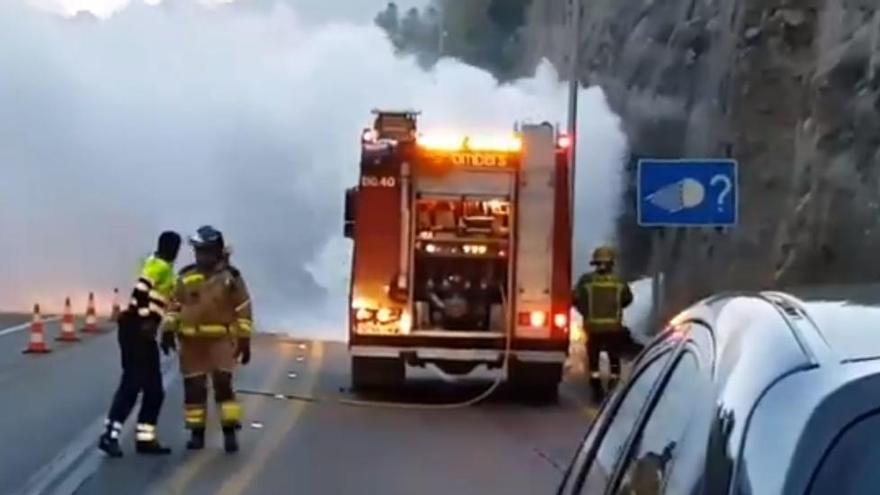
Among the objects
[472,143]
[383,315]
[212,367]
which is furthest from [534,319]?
[212,367]

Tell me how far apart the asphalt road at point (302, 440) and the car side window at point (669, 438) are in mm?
9763

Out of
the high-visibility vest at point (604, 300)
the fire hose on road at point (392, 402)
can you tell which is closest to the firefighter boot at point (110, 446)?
the fire hose on road at point (392, 402)

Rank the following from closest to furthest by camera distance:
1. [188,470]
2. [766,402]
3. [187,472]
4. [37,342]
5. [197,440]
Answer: [766,402], [187,472], [188,470], [197,440], [37,342]

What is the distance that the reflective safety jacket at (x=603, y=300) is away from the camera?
67.1ft

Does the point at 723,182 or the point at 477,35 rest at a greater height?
the point at 477,35

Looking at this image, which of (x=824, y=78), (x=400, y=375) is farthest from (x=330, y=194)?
(x=400, y=375)

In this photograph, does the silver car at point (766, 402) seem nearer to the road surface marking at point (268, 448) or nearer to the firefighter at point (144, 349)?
the road surface marking at point (268, 448)

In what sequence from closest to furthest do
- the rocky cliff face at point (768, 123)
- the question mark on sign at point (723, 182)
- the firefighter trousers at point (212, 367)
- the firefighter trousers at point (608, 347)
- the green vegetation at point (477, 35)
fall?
the firefighter trousers at point (212, 367) < the question mark on sign at point (723, 182) < the firefighter trousers at point (608, 347) < the rocky cliff face at point (768, 123) < the green vegetation at point (477, 35)

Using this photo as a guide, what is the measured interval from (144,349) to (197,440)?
2.90ft

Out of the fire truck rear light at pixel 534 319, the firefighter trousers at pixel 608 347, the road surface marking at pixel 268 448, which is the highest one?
the fire truck rear light at pixel 534 319

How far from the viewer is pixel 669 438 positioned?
11.2ft

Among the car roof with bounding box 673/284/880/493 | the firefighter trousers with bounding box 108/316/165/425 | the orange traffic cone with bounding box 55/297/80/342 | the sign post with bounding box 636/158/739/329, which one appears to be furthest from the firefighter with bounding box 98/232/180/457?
the orange traffic cone with bounding box 55/297/80/342

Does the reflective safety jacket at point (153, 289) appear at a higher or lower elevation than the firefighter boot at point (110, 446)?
higher

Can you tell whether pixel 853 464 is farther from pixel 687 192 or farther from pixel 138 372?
pixel 687 192
